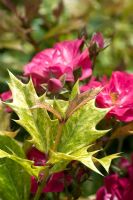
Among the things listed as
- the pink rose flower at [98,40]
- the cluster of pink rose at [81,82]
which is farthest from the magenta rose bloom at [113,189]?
the pink rose flower at [98,40]

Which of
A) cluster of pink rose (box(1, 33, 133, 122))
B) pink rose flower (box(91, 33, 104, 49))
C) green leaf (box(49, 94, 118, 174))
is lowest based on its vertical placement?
green leaf (box(49, 94, 118, 174))

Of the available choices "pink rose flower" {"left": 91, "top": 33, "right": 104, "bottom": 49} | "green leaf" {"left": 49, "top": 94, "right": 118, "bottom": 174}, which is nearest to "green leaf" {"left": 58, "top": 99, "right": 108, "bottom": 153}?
"green leaf" {"left": 49, "top": 94, "right": 118, "bottom": 174}

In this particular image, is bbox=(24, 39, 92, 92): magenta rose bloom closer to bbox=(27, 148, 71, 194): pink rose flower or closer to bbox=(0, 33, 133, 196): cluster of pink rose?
bbox=(0, 33, 133, 196): cluster of pink rose

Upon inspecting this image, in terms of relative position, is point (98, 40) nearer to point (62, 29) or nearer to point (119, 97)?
point (119, 97)

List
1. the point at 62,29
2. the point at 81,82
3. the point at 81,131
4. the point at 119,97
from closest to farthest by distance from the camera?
the point at 81,131
the point at 119,97
the point at 81,82
the point at 62,29

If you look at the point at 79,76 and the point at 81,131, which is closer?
the point at 81,131

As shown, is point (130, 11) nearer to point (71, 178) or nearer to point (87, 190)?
point (87, 190)

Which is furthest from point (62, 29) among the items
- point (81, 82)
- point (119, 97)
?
point (119, 97)
